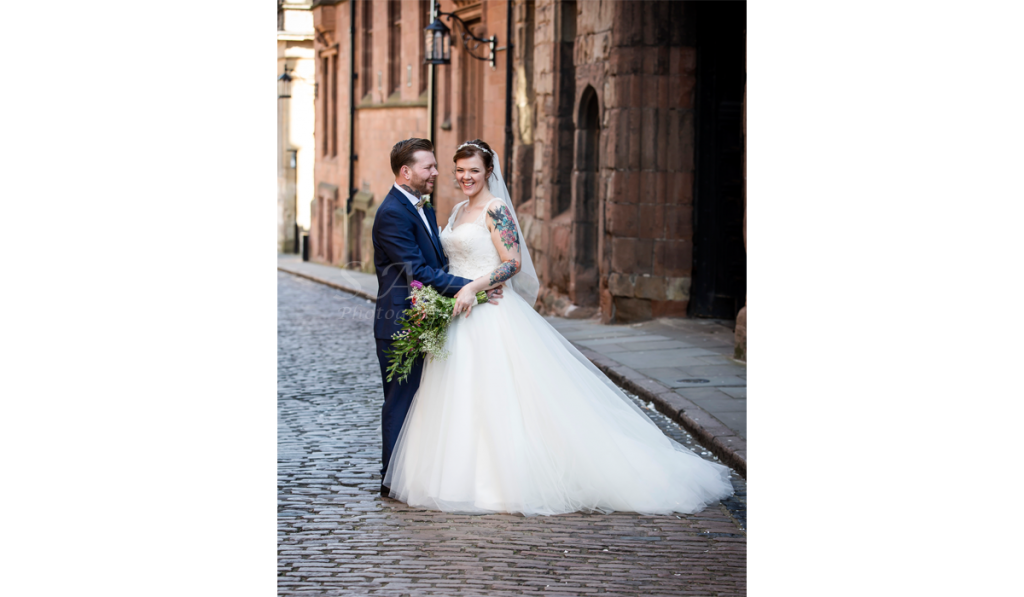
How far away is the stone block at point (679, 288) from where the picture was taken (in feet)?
40.1

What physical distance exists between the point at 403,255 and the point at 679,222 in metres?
7.24

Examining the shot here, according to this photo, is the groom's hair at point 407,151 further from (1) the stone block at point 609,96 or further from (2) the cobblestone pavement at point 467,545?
(1) the stone block at point 609,96

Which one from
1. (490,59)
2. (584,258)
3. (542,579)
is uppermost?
(490,59)

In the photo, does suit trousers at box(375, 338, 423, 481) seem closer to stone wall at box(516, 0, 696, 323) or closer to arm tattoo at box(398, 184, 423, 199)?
arm tattoo at box(398, 184, 423, 199)

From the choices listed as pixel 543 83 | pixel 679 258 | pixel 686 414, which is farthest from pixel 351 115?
pixel 686 414

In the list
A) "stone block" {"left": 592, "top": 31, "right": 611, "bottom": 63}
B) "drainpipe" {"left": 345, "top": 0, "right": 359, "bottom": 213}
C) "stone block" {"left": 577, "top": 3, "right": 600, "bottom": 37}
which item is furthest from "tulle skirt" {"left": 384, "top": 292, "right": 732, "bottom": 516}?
"drainpipe" {"left": 345, "top": 0, "right": 359, "bottom": 213}

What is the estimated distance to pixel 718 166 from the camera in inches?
472

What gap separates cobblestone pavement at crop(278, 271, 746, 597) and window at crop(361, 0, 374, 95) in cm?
2049

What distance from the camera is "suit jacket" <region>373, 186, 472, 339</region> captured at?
5375 millimetres
